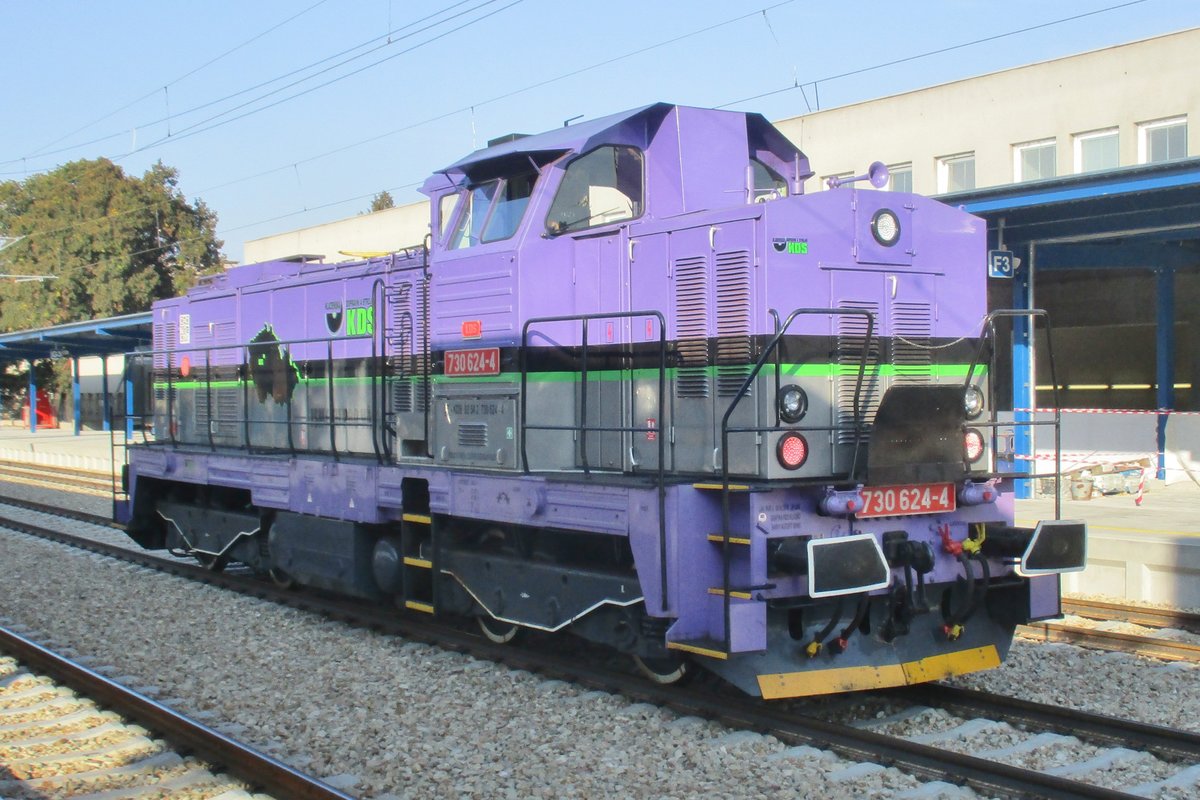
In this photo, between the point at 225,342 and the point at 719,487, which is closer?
the point at 719,487

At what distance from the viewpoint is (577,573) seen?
610 cm

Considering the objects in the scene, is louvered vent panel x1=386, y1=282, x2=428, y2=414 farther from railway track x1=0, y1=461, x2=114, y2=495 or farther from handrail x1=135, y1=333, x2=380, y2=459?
railway track x1=0, y1=461, x2=114, y2=495

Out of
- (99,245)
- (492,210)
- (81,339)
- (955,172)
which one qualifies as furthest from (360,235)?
(492,210)

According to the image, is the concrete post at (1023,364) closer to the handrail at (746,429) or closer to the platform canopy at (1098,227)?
the platform canopy at (1098,227)

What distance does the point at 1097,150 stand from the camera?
70.5ft

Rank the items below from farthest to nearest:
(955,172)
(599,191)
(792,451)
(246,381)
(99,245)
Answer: (99,245)
(955,172)
(246,381)
(599,191)
(792,451)

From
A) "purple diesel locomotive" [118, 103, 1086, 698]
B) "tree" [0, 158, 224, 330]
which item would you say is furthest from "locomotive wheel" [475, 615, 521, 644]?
"tree" [0, 158, 224, 330]

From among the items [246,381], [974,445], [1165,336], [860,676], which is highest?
[1165,336]

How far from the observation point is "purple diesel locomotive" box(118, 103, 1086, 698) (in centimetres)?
536

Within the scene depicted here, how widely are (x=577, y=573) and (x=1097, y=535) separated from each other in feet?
18.0

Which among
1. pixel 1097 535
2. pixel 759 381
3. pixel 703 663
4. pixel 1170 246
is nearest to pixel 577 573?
pixel 703 663

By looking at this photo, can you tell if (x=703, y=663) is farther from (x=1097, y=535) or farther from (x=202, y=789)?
(x=1097, y=535)

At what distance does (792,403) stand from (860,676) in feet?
4.46

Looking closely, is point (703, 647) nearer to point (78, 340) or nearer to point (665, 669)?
point (665, 669)
